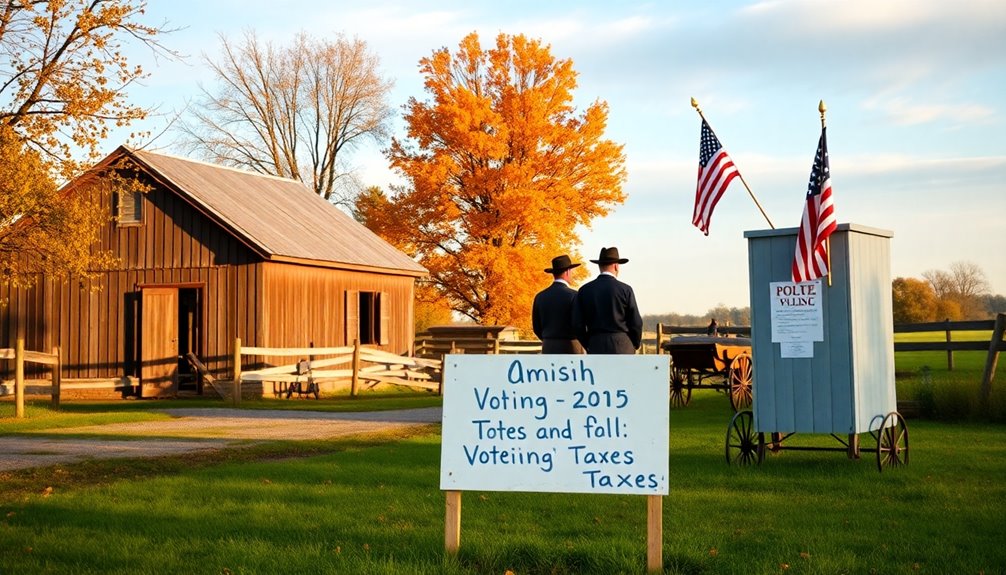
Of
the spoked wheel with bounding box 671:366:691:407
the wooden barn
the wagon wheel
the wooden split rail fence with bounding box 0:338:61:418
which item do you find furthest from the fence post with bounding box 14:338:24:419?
the wagon wheel

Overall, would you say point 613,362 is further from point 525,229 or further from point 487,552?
point 525,229

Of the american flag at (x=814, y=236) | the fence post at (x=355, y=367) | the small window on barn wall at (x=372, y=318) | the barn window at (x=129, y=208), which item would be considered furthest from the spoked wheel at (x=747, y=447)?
the small window on barn wall at (x=372, y=318)

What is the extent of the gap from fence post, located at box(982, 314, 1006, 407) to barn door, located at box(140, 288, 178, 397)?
18363 millimetres

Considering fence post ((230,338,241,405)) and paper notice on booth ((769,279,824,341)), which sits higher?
paper notice on booth ((769,279,824,341))

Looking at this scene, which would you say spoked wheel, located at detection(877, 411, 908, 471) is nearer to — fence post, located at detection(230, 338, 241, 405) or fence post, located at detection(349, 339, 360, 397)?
fence post, located at detection(230, 338, 241, 405)

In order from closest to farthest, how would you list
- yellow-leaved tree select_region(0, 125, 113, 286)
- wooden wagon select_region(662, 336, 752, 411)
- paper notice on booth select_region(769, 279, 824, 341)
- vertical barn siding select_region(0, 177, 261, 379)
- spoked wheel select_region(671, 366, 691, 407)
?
paper notice on booth select_region(769, 279, 824, 341)
yellow-leaved tree select_region(0, 125, 113, 286)
wooden wagon select_region(662, 336, 752, 411)
spoked wheel select_region(671, 366, 691, 407)
vertical barn siding select_region(0, 177, 261, 379)

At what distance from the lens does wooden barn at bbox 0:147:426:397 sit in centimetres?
2678

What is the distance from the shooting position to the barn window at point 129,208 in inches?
1099

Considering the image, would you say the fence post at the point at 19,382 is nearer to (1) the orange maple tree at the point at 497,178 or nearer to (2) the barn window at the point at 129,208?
(2) the barn window at the point at 129,208

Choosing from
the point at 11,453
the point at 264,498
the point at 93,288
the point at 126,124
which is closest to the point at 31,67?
the point at 126,124

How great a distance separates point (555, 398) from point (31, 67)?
1713cm

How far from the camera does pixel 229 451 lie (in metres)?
13.9

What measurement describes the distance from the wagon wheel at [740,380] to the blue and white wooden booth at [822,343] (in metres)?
9.03

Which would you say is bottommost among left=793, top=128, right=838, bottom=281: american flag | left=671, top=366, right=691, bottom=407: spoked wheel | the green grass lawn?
the green grass lawn
